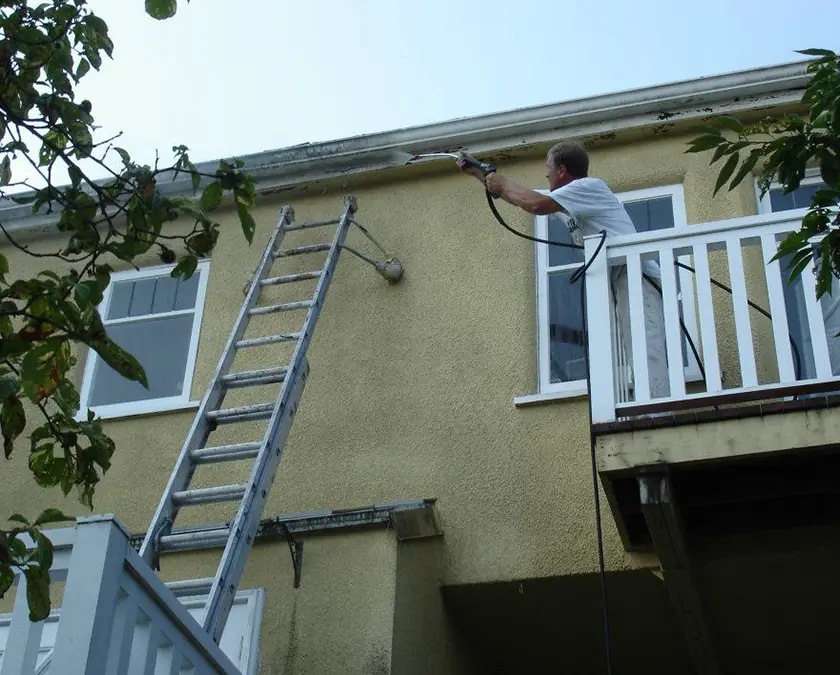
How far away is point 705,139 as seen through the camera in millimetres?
4781

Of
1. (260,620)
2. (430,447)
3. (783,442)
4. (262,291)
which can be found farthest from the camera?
(262,291)

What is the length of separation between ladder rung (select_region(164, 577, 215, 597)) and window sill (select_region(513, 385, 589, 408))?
229cm

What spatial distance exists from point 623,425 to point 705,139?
1.59m

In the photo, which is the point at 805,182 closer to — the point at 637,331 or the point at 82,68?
the point at 637,331

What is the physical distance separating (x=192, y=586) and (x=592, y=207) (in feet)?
9.15

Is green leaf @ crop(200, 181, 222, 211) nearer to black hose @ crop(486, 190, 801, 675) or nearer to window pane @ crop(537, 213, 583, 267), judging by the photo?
black hose @ crop(486, 190, 801, 675)

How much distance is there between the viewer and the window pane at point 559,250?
8375 millimetres

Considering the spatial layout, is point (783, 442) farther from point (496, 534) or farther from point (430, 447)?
point (430, 447)

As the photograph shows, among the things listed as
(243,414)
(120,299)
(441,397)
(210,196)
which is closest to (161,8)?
(210,196)

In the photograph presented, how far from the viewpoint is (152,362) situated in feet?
29.6

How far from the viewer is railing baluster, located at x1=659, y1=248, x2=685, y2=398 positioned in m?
5.93

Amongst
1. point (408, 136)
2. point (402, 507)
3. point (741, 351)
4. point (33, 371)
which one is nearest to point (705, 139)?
point (741, 351)

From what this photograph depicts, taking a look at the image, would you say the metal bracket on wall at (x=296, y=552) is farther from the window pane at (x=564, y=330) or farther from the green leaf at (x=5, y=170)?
the green leaf at (x=5, y=170)

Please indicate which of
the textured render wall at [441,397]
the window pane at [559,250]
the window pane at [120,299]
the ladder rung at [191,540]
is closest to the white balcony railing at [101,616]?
the ladder rung at [191,540]
